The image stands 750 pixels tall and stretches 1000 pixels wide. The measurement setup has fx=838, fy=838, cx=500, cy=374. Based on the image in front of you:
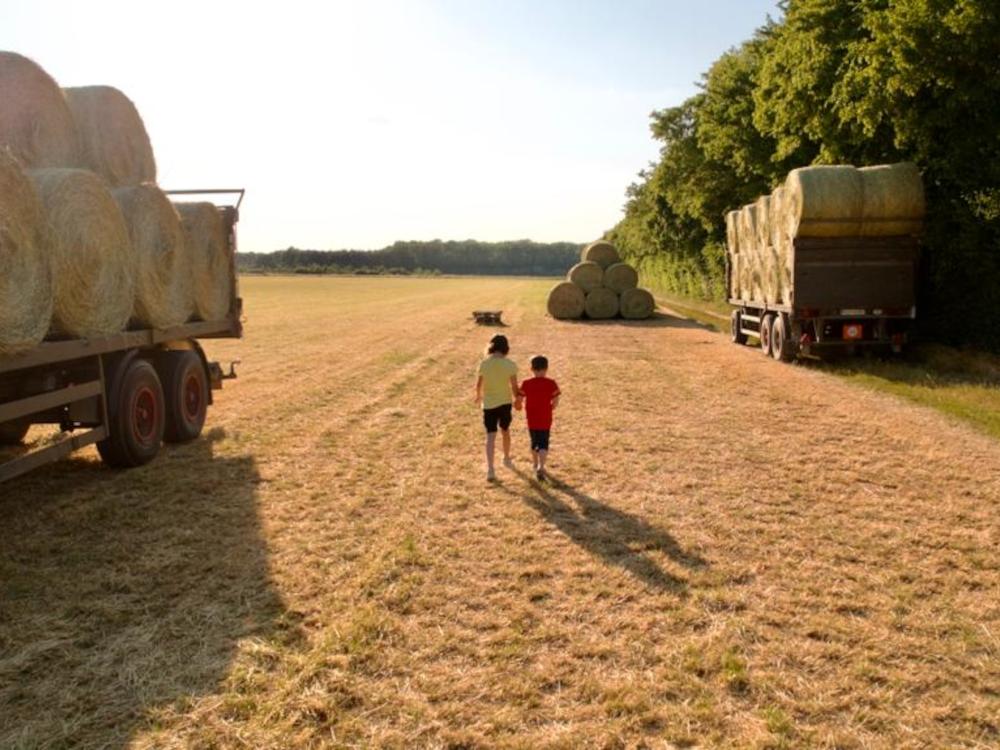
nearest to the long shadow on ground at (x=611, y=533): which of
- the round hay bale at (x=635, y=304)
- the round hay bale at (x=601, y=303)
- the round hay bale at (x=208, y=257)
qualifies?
the round hay bale at (x=208, y=257)

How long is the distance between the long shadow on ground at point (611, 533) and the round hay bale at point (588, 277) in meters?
23.3

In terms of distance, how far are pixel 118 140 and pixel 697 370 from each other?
429 inches

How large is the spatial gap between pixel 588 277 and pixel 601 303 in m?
1.07

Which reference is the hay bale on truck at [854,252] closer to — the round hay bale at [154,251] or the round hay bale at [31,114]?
the round hay bale at [154,251]

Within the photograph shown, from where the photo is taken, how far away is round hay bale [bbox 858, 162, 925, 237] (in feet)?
50.4

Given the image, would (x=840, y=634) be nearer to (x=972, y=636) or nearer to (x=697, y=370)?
(x=972, y=636)

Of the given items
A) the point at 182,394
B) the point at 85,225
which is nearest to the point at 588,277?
the point at 182,394

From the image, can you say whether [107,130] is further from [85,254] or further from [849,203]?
[849,203]

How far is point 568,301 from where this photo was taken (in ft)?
99.3

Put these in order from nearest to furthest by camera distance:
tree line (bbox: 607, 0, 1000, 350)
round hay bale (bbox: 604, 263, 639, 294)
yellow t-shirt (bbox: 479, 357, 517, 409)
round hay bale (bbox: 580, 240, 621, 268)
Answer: yellow t-shirt (bbox: 479, 357, 517, 409), tree line (bbox: 607, 0, 1000, 350), round hay bale (bbox: 604, 263, 639, 294), round hay bale (bbox: 580, 240, 621, 268)

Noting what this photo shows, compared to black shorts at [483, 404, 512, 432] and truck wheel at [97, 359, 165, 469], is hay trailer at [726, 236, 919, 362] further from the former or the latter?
truck wheel at [97, 359, 165, 469]

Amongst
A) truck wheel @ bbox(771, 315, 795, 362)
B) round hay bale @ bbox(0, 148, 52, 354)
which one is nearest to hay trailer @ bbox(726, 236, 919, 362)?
truck wheel @ bbox(771, 315, 795, 362)

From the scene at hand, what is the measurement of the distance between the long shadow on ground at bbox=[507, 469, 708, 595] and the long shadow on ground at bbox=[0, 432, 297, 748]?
7.37ft

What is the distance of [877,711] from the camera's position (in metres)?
3.76
